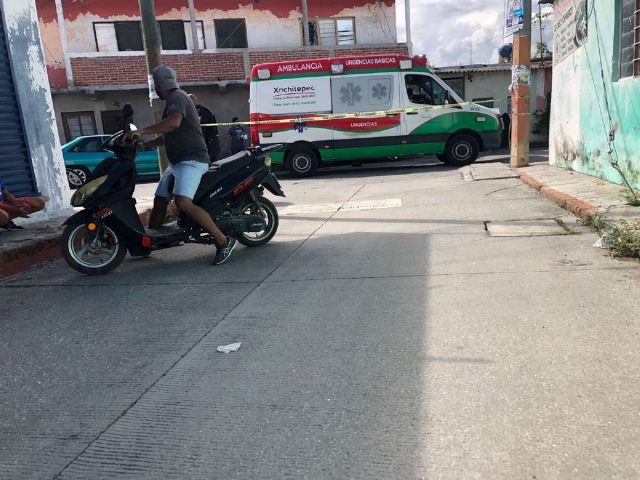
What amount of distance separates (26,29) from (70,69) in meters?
11.6

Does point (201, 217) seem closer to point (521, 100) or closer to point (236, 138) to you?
point (521, 100)

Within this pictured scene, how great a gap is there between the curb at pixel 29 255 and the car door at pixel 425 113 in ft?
32.0

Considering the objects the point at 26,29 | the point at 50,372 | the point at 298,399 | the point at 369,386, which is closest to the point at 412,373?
the point at 369,386

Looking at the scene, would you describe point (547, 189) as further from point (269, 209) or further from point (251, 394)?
point (251, 394)

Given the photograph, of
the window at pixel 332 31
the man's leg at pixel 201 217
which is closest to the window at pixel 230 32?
the window at pixel 332 31

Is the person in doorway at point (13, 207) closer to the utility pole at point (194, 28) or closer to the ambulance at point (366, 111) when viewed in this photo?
the ambulance at point (366, 111)

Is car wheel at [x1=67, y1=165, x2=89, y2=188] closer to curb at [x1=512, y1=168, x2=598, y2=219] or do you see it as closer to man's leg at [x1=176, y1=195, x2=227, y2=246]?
man's leg at [x1=176, y1=195, x2=227, y2=246]

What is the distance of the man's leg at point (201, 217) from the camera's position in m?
5.29

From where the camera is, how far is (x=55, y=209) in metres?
7.68

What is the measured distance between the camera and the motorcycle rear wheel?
6.12 m

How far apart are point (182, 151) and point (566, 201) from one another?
482 cm

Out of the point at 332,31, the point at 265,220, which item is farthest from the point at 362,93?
the point at 265,220

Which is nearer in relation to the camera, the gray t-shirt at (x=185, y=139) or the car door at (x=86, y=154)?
the gray t-shirt at (x=185, y=139)

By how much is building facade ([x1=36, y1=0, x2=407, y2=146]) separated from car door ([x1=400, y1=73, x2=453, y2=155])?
639cm
